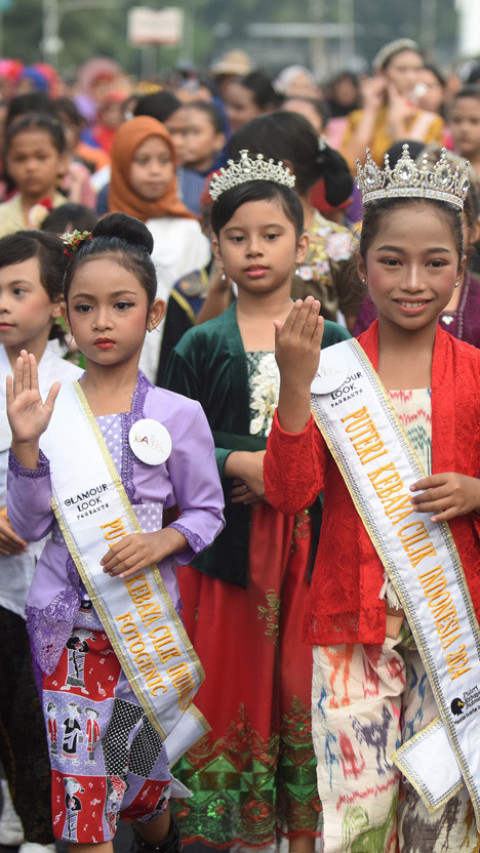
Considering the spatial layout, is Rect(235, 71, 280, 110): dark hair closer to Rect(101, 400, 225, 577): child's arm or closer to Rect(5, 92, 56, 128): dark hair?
Rect(5, 92, 56, 128): dark hair

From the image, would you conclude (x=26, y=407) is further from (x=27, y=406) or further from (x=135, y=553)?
(x=135, y=553)

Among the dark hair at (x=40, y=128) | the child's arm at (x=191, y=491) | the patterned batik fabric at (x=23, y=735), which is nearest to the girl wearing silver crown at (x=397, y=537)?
the child's arm at (x=191, y=491)

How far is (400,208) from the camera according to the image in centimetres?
334

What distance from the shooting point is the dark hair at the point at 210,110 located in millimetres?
8430

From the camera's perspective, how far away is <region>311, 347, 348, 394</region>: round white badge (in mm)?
3393

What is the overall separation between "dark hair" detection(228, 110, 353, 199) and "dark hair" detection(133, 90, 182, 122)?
9.14 ft

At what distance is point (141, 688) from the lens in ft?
11.6

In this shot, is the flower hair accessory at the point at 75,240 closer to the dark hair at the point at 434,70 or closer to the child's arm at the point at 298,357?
the child's arm at the point at 298,357

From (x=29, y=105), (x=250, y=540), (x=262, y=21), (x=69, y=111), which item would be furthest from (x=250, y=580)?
(x=262, y=21)

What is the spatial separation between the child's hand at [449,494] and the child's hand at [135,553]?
0.71m

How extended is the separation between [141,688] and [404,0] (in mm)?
100668

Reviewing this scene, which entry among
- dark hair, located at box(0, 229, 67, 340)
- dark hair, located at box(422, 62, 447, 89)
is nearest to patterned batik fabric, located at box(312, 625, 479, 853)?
dark hair, located at box(0, 229, 67, 340)

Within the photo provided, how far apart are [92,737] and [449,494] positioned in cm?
115

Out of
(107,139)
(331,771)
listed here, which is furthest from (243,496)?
(107,139)
